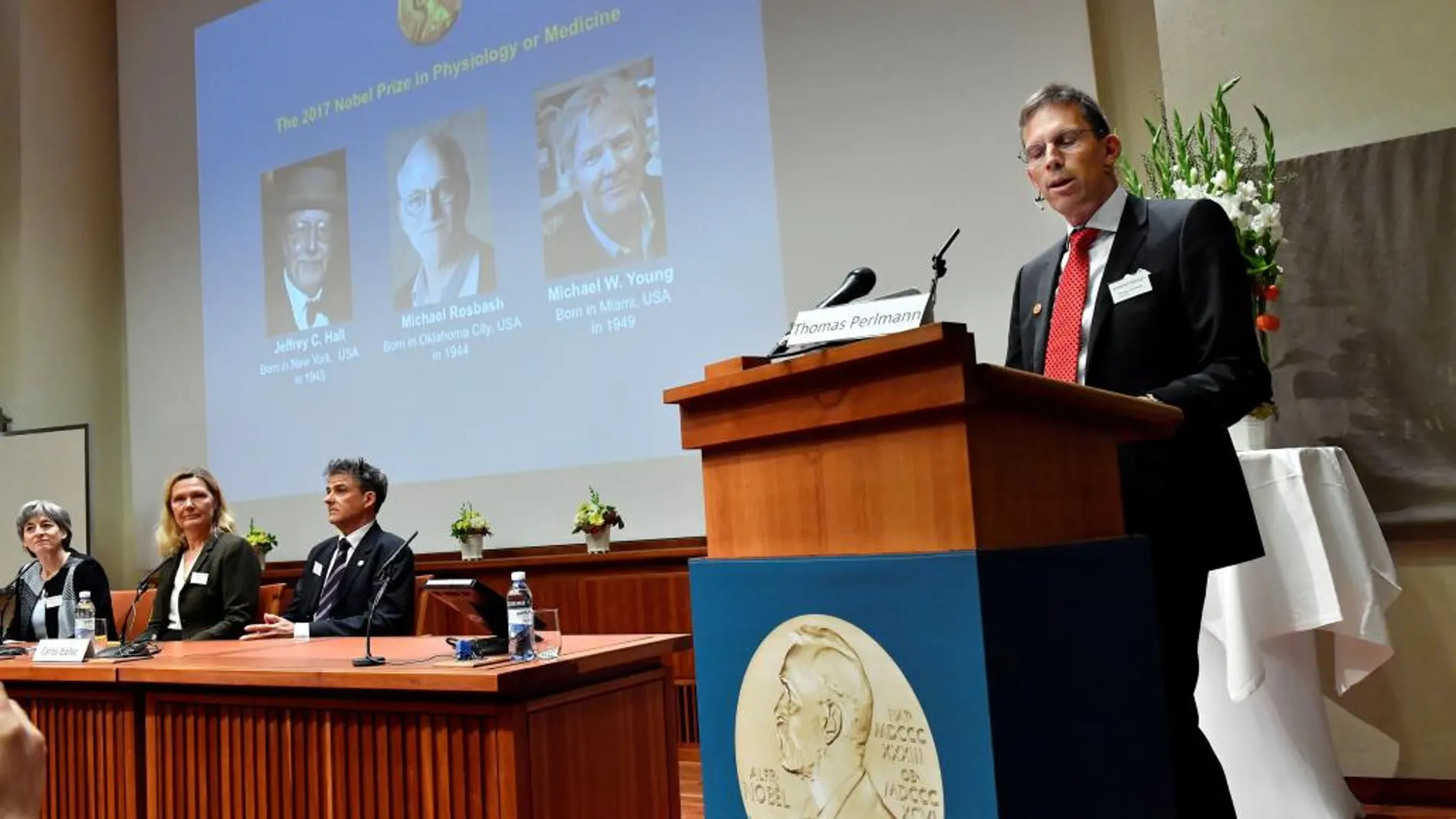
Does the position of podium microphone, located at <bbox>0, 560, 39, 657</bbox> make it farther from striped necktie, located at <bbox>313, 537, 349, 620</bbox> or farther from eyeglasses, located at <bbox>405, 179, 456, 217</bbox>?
eyeglasses, located at <bbox>405, 179, 456, 217</bbox>

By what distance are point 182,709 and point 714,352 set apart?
107 inches

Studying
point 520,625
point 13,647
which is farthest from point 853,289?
point 13,647

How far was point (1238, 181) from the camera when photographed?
306 centimetres

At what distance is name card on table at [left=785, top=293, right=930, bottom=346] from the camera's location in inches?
42.6

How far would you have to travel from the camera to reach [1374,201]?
315cm

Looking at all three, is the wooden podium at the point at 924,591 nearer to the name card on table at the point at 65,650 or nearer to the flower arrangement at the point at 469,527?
the name card on table at the point at 65,650

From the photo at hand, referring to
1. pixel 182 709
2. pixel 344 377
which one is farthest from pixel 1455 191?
pixel 344 377

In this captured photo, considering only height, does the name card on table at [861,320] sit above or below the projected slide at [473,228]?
below

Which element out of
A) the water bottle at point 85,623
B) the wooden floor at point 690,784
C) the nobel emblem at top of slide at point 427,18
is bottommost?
the wooden floor at point 690,784

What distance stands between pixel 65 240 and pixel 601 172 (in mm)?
3837

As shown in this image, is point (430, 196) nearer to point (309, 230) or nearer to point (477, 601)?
point (309, 230)

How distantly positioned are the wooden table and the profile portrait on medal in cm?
298

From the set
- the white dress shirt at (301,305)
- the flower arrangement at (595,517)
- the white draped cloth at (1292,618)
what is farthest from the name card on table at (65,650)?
the white dress shirt at (301,305)

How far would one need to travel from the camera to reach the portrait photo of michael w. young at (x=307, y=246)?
19.2 ft
